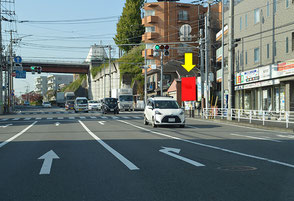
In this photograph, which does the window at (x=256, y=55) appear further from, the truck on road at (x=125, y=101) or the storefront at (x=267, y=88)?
the truck on road at (x=125, y=101)

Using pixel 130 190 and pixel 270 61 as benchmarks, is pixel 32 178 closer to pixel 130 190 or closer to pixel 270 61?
pixel 130 190

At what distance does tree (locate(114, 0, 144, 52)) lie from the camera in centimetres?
8188

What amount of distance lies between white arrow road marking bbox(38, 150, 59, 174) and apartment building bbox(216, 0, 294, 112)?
70.4 ft

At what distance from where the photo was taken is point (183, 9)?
7656 centimetres

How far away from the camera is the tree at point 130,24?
8188 centimetres

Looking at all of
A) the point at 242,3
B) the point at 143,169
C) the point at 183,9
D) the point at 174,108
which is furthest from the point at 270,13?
the point at 183,9

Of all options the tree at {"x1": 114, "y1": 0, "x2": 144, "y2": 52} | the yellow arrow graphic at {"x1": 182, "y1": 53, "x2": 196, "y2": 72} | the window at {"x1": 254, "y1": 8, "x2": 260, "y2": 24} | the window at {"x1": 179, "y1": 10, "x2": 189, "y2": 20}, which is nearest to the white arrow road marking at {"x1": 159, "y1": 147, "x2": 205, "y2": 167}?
the window at {"x1": 254, "y1": 8, "x2": 260, "y2": 24}

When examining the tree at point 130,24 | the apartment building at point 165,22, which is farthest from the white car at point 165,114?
the tree at point 130,24

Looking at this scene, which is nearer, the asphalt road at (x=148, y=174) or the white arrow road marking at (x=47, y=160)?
the asphalt road at (x=148, y=174)

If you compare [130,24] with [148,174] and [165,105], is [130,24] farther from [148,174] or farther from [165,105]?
[148,174]

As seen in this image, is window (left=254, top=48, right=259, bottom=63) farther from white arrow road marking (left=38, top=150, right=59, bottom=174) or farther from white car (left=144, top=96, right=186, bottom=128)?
white arrow road marking (left=38, top=150, right=59, bottom=174)

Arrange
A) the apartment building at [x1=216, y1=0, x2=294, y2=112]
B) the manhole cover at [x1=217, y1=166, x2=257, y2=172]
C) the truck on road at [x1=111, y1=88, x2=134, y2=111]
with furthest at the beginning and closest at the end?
the truck on road at [x1=111, y1=88, x2=134, y2=111] < the apartment building at [x1=216, y1=0, x2=294, y2=112] < the manhole cover at [x1=217, y1=166, x2=257, y2=172]

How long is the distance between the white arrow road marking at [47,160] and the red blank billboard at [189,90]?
30.5 metres

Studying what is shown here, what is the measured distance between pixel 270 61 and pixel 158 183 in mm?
27546
